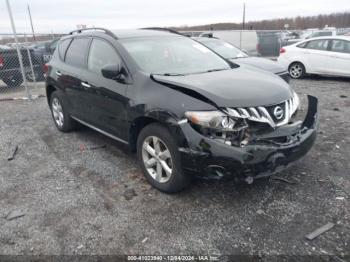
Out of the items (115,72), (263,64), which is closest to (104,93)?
(115,72)

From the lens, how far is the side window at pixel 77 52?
4.66 metres

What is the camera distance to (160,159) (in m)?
3.37

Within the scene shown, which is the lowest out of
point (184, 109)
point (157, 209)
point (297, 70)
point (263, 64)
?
point (297, 70)

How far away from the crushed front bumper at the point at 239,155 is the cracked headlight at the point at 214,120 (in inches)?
3.9

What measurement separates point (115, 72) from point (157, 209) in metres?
1.61

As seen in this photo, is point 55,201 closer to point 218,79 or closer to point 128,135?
point 128,135

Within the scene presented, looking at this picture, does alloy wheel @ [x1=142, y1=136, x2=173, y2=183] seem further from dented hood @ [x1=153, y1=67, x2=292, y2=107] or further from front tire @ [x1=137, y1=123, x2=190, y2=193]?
dented hood @ [x1=153, y1=67, x2=292, y2=107]

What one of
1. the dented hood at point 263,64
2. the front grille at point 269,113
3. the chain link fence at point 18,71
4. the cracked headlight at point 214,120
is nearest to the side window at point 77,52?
the cracked headlight at point 214,120

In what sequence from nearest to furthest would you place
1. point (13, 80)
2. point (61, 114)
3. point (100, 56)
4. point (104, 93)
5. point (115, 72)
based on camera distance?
point (115, 72)
point (104, 93)
point (100, 56)
point (61, 114)
point (13, 80)

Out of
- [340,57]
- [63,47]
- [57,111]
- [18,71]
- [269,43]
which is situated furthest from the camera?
[269,43]

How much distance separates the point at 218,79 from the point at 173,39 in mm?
1369

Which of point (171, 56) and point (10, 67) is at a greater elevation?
point (171, 56)

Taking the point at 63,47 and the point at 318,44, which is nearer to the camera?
the point at 63,47

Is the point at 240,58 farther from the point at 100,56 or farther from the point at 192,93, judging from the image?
the point at 192,93
